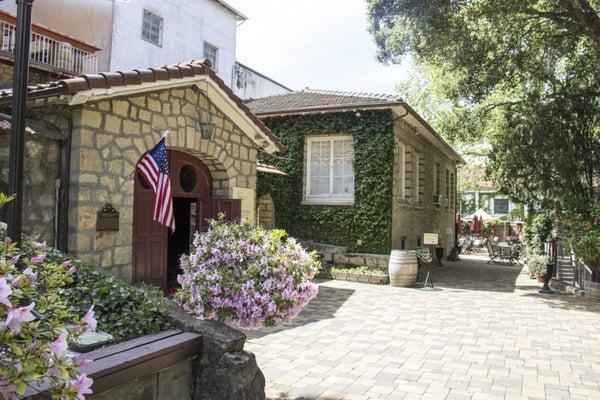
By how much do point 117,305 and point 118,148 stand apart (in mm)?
3181

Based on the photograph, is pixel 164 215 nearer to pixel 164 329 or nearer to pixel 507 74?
pixel 164 329

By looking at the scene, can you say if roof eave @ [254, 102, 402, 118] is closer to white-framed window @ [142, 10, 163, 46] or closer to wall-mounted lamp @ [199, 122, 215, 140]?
wall-mounted lamp @ [199, 122, 215, 140]

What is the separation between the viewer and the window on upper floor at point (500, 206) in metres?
34.9

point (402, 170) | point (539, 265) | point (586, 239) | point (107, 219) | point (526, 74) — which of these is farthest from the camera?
point (402, 170)

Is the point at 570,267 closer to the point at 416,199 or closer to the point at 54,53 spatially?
the point at 416,199

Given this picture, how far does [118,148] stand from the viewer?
637 cm

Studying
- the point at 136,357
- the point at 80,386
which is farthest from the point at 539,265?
the point at 80,386

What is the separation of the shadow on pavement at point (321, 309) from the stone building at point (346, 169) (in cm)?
235

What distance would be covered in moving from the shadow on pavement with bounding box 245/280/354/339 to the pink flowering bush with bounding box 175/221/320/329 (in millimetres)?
2319

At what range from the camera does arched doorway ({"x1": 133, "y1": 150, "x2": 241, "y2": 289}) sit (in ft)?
23.7

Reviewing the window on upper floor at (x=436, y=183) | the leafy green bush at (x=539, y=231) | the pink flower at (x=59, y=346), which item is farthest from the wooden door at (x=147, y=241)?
the window on upper floor at (x=436, y=183)

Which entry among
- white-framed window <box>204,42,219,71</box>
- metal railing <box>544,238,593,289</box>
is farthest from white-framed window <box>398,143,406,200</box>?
white-framed window <box>204,42,219,71</box>

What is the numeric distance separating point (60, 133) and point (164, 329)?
139 inches

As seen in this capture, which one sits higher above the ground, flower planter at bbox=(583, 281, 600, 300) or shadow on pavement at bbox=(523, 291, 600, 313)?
flower planter at bbox=(583, 281, 600, 300)
